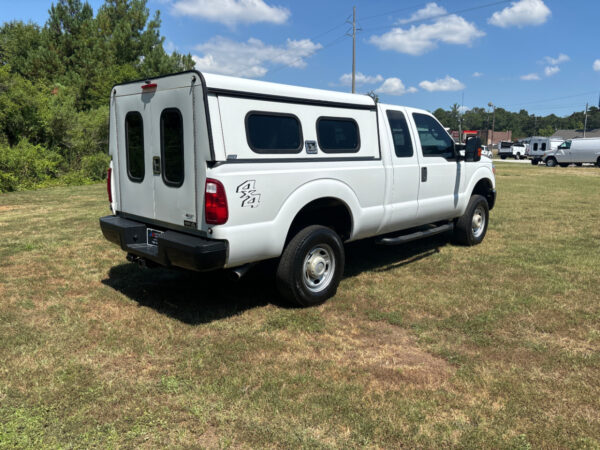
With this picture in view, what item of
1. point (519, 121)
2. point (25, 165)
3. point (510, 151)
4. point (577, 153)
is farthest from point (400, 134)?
point (519, 121)

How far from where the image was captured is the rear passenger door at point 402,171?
557 centimetres

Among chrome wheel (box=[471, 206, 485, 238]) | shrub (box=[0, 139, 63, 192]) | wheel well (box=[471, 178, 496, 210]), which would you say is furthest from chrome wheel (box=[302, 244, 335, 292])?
shrub (box=[0, 139, 63, 192])

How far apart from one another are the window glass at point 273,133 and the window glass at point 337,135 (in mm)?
338

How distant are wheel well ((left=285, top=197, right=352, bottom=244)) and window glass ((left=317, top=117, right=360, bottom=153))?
557mm

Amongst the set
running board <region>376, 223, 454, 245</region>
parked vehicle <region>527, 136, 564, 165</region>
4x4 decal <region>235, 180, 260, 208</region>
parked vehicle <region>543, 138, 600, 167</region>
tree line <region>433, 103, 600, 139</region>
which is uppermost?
tree line <region>433, 103, 600, 139</region>

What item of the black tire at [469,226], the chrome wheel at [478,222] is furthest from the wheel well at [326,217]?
the chrome wheel at [478,222]

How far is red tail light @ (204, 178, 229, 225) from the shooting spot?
380 cm

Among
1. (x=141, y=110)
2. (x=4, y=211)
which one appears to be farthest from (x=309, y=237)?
(x=4, y=211)

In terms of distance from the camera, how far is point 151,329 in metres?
4.16

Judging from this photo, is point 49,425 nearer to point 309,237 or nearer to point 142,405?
point 142,405

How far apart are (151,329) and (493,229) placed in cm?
677

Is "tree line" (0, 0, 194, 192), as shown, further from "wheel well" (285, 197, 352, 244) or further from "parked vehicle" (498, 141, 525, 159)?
"parked vehicle" (498, 141, 525, 159)

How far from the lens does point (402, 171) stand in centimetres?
564

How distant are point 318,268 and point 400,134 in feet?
6.98
